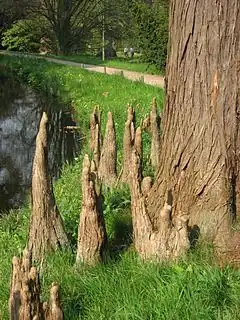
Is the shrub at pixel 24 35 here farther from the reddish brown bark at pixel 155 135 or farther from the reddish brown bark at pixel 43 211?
the reddish brown bark at pixel 43 211

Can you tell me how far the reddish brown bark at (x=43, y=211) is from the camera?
4.84 meters

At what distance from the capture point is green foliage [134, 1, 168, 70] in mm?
21047

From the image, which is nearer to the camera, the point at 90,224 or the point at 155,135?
the point at 90,224

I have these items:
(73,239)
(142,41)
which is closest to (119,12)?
(142,41)

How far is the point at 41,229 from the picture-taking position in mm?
4930

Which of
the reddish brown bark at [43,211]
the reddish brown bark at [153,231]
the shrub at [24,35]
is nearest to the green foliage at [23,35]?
the shrub at [24,35]

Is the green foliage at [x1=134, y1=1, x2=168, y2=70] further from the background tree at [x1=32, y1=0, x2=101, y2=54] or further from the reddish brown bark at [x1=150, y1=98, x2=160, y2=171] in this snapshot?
the background tree at [x1=32, y1=0, x2=101, y2=54]

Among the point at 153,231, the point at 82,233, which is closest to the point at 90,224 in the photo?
the point at 82,233

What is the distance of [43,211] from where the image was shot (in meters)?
4.89

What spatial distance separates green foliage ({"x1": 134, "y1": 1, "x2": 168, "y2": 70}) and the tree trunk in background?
16.7 m

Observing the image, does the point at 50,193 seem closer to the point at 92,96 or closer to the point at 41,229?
the point at 41,229

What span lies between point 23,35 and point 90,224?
35.3m

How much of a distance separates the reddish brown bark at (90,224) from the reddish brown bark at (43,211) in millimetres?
420

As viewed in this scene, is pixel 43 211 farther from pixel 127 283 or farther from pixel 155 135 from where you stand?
pixel 155 135
